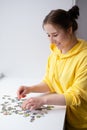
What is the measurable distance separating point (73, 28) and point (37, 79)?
0.70 meters

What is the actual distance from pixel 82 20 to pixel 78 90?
882 mm

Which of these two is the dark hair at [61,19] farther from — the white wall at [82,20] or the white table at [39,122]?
the white wall at [82,20]

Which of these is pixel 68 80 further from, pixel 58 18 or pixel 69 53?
pixel 58 18

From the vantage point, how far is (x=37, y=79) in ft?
6.66

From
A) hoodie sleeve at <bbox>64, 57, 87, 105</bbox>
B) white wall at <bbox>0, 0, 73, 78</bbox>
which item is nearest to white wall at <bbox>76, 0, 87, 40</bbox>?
white wall at <bbox>0, 0, 73, 78</bbox>

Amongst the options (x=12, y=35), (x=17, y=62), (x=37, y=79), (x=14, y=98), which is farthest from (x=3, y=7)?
(x=14, y=98)

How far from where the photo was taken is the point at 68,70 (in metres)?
1.45

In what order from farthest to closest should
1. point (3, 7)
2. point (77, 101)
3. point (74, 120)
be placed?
point (3, 7)
point (74, 120)
point (77, 101)

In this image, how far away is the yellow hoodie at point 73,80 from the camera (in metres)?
1.36

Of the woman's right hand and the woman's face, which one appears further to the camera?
the woman's right hand

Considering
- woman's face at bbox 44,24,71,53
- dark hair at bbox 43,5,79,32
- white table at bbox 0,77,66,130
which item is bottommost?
white table at bbox 0,77,66,130

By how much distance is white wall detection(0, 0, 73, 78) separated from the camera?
189cm

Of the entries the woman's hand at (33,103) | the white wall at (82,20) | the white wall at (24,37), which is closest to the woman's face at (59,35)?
the woman's hand at (33,103)

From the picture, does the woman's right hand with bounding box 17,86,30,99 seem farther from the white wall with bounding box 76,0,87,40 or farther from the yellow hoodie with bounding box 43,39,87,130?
the white wall with bounding box 76,0,87,40
